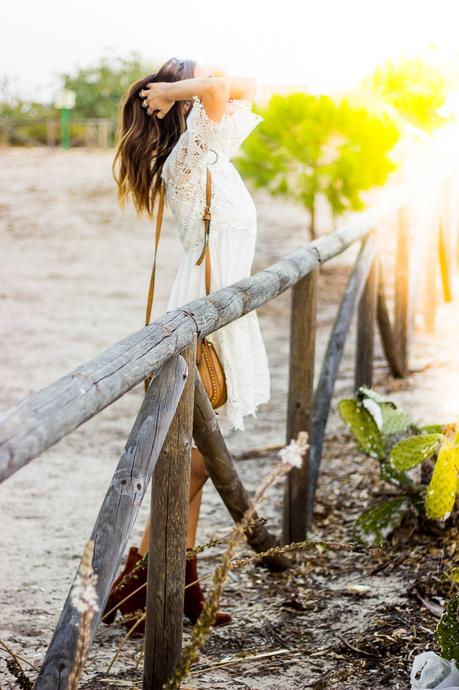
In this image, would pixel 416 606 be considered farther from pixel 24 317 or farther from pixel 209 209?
pixel 24 317

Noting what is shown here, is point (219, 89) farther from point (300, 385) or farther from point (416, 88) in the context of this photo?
point (416, 88)

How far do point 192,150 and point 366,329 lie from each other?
2868 millimetres

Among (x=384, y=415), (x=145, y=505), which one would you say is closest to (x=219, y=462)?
(x=384, y=415)

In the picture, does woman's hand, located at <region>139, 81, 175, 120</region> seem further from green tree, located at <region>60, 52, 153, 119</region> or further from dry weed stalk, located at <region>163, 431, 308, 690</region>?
green tree, located at <region>60, 52, 153, 119</region>

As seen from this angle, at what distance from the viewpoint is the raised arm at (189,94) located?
2.77 m

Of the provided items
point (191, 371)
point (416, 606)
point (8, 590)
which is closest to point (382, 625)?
point (416, 606)

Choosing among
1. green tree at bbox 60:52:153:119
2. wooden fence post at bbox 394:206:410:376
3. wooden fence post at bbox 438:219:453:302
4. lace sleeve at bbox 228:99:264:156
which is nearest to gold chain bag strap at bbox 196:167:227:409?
lace sleeve at bbox 228:99:264:156

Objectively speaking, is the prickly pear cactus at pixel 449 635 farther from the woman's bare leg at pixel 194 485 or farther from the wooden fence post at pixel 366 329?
the wooden fence post at pixel 366 329

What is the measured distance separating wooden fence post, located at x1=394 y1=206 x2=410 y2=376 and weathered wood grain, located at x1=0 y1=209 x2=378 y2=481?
11.0ft

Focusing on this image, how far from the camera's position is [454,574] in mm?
2264

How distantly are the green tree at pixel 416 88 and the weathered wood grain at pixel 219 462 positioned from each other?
5717mm

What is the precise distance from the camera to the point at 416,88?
8328mm

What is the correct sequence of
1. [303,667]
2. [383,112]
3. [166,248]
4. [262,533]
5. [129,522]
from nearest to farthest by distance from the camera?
1. [129,522]
2. [303,667]
3. [262,533]
4. [383,112]
5. [166,248]

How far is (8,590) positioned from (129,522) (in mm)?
1718
